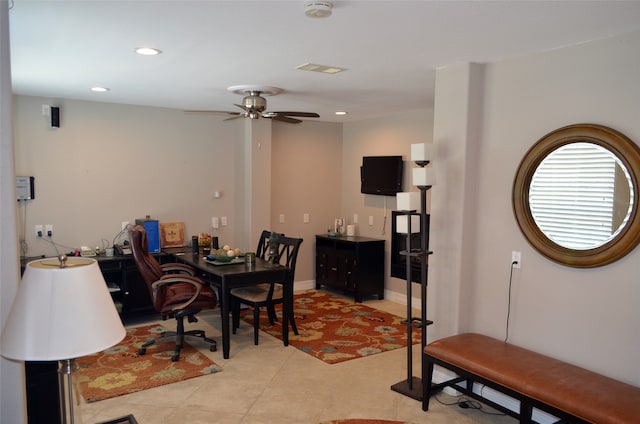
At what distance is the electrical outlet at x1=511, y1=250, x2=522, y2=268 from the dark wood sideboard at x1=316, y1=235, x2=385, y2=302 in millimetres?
3127

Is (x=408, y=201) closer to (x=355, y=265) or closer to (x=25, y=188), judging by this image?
(x=355, y=265)

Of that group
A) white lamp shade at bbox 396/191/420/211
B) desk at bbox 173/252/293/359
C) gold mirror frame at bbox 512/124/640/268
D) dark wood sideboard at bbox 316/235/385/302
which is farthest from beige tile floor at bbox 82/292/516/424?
dark wood sideboard at bbox 316/235/385/302

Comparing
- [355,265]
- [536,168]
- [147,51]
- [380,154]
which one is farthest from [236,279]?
[380,154]

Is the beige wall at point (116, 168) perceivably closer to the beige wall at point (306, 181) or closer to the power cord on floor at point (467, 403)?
the beige wall at point (306, 181)

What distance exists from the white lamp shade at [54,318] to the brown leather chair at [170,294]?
2.83 metres

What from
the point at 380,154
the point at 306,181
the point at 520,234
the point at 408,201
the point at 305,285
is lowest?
the point at 305,285

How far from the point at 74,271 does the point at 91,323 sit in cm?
19

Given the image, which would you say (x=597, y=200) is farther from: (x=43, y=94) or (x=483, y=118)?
(x=43, y=94)

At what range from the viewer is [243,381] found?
4.04 m

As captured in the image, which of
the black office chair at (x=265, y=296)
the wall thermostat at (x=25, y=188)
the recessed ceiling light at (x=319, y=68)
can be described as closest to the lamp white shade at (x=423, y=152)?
the recessed ceiling light at (x=319, y=68)

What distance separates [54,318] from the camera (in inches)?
63.7

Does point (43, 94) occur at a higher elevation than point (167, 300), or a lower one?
higher

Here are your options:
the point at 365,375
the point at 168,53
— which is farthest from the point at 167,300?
the point at 168,53

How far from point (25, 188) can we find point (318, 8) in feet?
14.2
